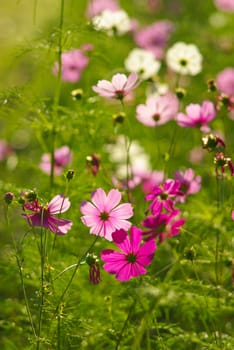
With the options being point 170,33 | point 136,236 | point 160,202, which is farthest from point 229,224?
point 170,33

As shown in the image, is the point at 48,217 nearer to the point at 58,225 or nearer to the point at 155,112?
the point at 58,225

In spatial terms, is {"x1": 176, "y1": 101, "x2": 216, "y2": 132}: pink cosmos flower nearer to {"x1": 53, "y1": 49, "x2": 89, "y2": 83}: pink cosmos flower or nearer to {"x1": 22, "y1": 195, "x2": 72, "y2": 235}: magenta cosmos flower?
{"x1": 22, "y1": 195, "x2": 72, "y2": 235}: magenta cosmos flower

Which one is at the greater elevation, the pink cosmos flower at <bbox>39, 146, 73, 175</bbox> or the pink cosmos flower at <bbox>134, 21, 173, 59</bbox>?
the pink cosmos flower at <bbox>134, 21, 173, 59</bbox>

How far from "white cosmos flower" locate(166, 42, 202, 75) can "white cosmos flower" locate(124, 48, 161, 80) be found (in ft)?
0.15

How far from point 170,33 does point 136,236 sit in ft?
6.51

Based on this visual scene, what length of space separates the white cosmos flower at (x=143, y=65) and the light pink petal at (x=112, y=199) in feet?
Result: 2.89

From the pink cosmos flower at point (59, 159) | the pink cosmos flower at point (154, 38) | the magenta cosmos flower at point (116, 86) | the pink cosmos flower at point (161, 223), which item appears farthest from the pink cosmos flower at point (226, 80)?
the pink cosmos flower at point (161, 223)

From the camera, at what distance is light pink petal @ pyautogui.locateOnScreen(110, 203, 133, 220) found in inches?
42.4

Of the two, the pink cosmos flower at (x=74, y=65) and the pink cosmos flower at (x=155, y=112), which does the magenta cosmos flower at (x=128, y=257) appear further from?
the pink cosmos flower at (x=74, y=65)

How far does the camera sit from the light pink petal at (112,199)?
108 cm

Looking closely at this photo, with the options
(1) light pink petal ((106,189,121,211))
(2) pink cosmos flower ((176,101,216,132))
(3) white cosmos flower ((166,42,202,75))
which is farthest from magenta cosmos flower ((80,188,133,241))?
(3) white cosmos flower ((166,42,202,75))

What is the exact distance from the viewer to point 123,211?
3.56 ft

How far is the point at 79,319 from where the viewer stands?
110 centimetres

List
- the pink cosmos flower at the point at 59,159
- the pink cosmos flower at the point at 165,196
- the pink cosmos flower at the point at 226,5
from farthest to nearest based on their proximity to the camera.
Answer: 1. the pink cosmos flower at the point at 226,5
2. the pink cosmos flower at the point at 59,159
3. the pink cosmos flower at the point at 165,196
